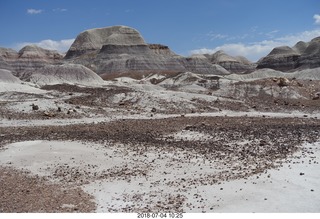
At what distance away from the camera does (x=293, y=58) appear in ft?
455

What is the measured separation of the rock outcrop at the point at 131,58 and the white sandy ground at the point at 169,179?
337 ft

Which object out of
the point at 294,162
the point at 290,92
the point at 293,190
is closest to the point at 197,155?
the point at 294,162

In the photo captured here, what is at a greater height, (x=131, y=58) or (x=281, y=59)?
(x=131, y=58)

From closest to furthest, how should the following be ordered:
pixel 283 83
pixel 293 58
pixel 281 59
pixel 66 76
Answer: pixel 283 83, pixel 66 76, pixel 293 58, pixel 281 59

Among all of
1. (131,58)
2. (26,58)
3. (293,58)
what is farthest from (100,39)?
(293,58)

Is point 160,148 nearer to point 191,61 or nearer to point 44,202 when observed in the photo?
point 44,202

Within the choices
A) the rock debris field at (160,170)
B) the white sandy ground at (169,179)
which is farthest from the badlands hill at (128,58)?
the white sandy ground at (169,179)

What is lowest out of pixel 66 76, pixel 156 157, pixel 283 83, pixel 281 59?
pixel 156 157

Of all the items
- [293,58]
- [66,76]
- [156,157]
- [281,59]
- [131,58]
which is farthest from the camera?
[281,59]

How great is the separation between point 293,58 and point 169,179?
135 m

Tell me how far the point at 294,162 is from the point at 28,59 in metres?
152

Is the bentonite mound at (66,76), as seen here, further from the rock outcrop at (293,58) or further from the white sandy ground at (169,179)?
the rock outcrop at (293,58)

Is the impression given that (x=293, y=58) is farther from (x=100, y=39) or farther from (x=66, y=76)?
(x=66, y=76)

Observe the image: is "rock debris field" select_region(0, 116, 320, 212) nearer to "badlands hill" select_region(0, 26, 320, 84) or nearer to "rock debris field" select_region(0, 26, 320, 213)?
"rock debris field" select_region(0, 26, 320, 213)
